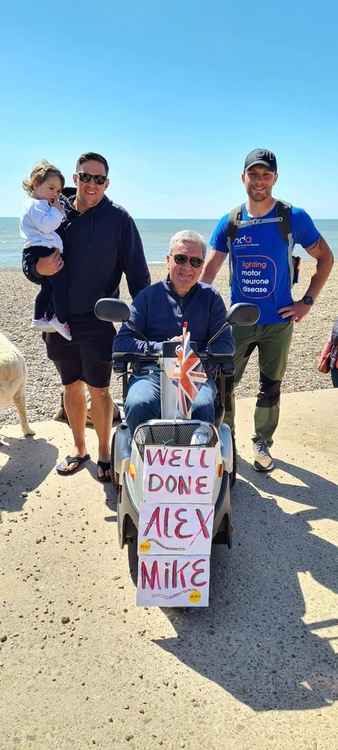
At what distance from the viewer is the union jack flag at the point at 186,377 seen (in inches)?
110

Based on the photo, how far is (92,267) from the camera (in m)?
3.90

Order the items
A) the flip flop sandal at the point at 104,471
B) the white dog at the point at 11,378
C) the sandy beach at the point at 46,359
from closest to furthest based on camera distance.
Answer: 1. the flip flop sandal at the point at 104,471
2. the white dog at the point at 11,378
3. the sandy beach at the point at 46,359

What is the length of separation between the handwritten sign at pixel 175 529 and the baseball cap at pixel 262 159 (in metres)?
2.55

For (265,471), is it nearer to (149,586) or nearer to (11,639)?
(149,586)

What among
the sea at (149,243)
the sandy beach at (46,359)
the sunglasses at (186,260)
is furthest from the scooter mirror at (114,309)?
the sandy beach at (46,359)

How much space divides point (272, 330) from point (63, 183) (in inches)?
77.0

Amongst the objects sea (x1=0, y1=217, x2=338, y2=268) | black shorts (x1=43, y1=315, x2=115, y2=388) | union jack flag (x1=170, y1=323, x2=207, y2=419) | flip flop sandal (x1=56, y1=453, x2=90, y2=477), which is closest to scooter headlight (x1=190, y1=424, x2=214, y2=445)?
union jack flag (x1=170, y1=323, x2=207, y2=419)

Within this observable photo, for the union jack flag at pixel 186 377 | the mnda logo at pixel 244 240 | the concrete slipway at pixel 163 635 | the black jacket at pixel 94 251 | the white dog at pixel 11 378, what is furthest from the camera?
the white dog at pixel 11 378

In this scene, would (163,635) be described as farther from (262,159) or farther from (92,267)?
(262,159)

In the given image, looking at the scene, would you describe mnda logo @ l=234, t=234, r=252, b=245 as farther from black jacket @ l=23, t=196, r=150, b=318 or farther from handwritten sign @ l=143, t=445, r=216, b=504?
handwritten sign @ l=143, t=445, r=216, b=504

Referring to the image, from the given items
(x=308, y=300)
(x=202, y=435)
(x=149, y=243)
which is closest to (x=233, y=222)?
(x=308, y=300)

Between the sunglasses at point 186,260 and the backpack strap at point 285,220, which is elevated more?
the backpack strap at point 285,220

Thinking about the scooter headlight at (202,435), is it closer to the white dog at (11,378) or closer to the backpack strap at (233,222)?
the backpack strap at (233,222)

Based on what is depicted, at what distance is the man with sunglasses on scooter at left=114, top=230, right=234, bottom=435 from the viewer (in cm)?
334
